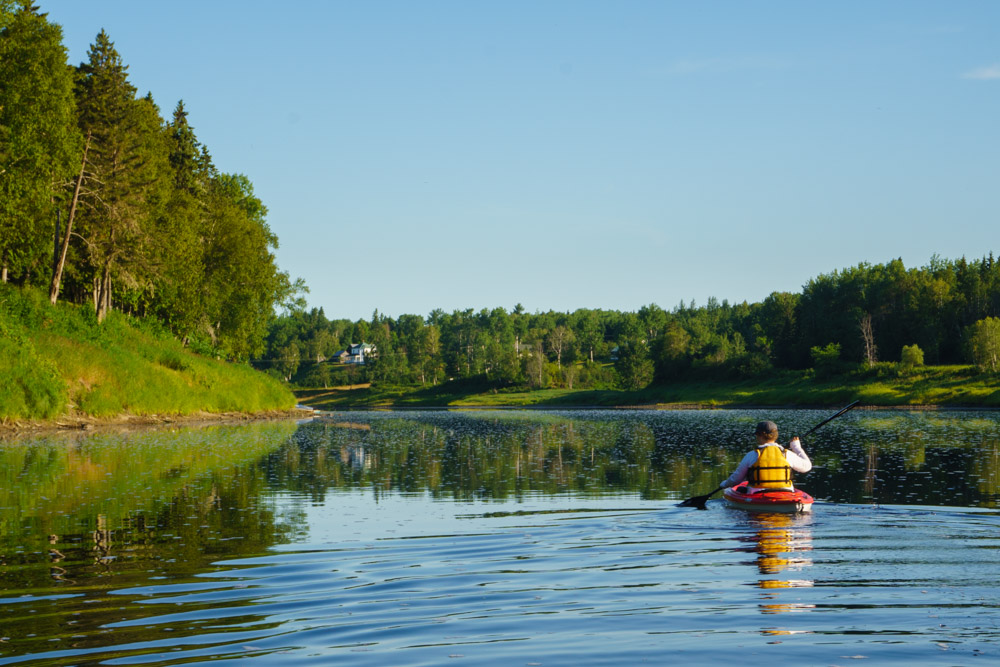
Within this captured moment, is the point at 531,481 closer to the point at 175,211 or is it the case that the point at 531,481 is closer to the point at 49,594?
the point at 49,594

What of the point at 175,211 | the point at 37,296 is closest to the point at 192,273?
the point at 175,211

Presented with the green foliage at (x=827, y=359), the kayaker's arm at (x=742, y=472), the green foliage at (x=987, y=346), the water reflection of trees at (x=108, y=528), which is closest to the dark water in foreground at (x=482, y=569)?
the water reflection of trees at (x=108, y=528)

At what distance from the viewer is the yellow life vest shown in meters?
18.4

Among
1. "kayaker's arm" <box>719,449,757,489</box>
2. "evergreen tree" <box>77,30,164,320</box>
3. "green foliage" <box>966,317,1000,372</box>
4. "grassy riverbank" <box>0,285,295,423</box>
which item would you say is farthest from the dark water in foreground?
"green foliage" <box>966,317,1000,372</box>

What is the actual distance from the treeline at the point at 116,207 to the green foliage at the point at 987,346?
8282 cm

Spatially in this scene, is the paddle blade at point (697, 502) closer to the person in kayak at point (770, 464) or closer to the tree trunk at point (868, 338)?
the person in kayak at point (770, 464)

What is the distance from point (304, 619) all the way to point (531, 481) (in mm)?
17490

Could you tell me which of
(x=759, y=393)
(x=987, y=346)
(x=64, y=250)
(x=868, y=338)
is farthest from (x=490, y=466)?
(x=868, y=338)

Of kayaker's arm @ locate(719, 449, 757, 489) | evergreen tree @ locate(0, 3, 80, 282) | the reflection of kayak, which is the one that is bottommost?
the reflection of kayak

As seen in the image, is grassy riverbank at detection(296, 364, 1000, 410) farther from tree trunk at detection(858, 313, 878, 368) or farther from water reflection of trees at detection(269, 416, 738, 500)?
water reflection of trees at detection(269, 416, 738, 500)

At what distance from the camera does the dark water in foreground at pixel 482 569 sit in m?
8.70

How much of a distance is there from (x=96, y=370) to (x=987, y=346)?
330 feet

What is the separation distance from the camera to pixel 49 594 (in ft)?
36.1

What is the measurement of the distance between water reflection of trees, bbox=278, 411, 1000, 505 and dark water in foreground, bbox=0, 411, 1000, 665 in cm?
31
